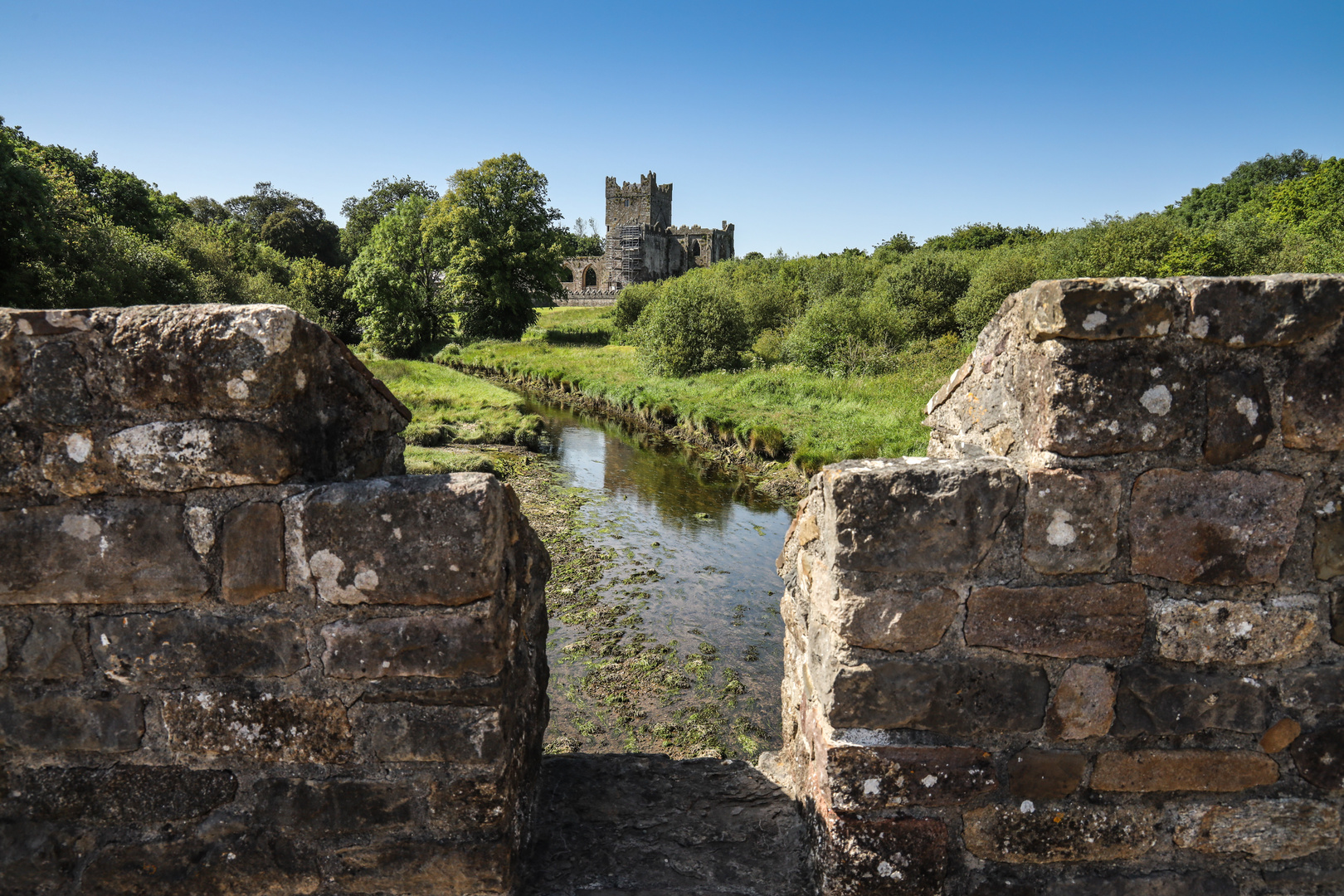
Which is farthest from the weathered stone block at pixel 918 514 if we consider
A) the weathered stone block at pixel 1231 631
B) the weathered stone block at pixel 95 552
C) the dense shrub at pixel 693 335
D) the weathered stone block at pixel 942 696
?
the dense shrub at pixel 693 335

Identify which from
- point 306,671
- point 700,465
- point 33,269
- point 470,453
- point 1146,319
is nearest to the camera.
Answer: point 1146,319

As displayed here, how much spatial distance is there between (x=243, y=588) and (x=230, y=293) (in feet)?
114

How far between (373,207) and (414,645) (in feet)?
220

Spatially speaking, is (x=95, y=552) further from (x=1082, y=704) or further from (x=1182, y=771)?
(x=1182, y=771)

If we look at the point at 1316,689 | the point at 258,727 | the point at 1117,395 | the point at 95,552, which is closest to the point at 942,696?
the point at 1117,395

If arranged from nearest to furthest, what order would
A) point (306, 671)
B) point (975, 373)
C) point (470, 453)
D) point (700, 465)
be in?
point (306, 671) < point (975, 373) < point (470, 453) < point (700, 465)

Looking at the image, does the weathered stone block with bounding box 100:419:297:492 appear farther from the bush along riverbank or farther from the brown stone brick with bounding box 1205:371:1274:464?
the bush along riverbank

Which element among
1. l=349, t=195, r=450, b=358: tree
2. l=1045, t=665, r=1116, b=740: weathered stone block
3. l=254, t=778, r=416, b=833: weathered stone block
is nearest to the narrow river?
l=254, t=778, r=416, b=833: weathered stone block

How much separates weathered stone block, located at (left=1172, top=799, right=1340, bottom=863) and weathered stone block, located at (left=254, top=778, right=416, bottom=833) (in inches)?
86.0

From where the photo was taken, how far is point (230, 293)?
30.5 m

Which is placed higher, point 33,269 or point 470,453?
point 33,269

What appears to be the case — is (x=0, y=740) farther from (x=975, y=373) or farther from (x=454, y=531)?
(x=975, y=373)

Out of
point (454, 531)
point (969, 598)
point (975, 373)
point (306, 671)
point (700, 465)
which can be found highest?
point (975, 373)

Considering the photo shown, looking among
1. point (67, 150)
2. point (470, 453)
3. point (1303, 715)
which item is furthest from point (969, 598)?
point (67, 150)
